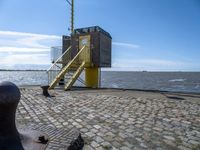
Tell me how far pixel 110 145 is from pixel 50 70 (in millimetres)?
11534

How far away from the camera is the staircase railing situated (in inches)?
600

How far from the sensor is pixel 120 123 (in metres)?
5.43

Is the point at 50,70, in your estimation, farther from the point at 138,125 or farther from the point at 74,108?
the point at 138,125

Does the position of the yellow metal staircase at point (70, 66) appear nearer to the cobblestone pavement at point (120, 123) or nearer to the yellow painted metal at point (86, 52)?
the yellow painted metal at point (86, 52)

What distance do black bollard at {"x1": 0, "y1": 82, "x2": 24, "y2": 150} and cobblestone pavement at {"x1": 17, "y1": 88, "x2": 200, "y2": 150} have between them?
2.03 ft

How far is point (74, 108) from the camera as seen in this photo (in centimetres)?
706

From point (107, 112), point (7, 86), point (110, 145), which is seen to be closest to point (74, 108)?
point (107, 112)

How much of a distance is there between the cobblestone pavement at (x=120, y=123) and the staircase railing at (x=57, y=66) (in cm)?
784

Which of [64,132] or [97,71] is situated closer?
[64,132]

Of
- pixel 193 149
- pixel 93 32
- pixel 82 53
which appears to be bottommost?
pixel 193 149

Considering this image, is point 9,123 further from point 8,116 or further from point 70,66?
point 70,66

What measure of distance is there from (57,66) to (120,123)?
11.5m

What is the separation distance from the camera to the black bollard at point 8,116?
329 cm

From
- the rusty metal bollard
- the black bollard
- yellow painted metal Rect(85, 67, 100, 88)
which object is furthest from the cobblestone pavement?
yellow painted metal Rect(85, 67, 100, 88)
